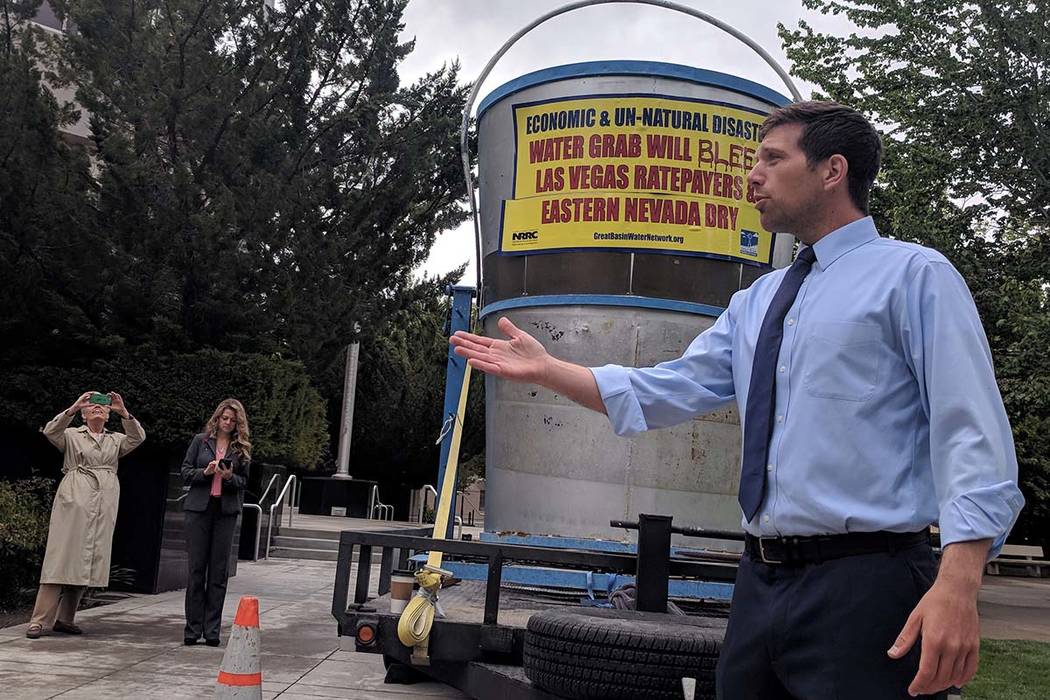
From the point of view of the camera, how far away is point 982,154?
54.4 ft

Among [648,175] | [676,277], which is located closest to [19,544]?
[676,277]

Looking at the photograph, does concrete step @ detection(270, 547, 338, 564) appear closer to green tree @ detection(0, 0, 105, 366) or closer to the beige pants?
green tree @ detection(0, 0, 105, 366)

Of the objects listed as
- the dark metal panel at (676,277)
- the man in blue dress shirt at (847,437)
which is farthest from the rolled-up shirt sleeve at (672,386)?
the dark metal panel at (676,277)

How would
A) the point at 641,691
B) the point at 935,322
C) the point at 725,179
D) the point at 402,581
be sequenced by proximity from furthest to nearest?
the point at 725,179 < the point at 402,581 < the point at 641,691 < the point at 935,322

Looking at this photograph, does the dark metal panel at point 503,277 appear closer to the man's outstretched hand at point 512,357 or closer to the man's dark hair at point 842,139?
the man's outstretched hand at point 512,357

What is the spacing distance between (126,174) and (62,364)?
6.89 feet

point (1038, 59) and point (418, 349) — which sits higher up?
point (1038, 59)

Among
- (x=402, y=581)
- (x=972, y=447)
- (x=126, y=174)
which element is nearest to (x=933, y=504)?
(x=972, y=447)

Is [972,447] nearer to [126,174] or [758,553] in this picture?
[758,553]

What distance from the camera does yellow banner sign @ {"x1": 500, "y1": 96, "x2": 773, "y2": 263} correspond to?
6.22 metres

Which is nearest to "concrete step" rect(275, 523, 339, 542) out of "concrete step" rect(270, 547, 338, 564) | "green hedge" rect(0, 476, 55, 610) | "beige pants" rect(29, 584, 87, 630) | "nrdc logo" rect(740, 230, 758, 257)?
"concrete step" rect(270, 547, 338, 564)

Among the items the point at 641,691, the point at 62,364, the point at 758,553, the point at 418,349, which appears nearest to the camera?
the point at 758,553

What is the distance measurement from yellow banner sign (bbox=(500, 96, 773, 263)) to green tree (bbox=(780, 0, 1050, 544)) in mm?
9970

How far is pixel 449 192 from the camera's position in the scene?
11.5 m
